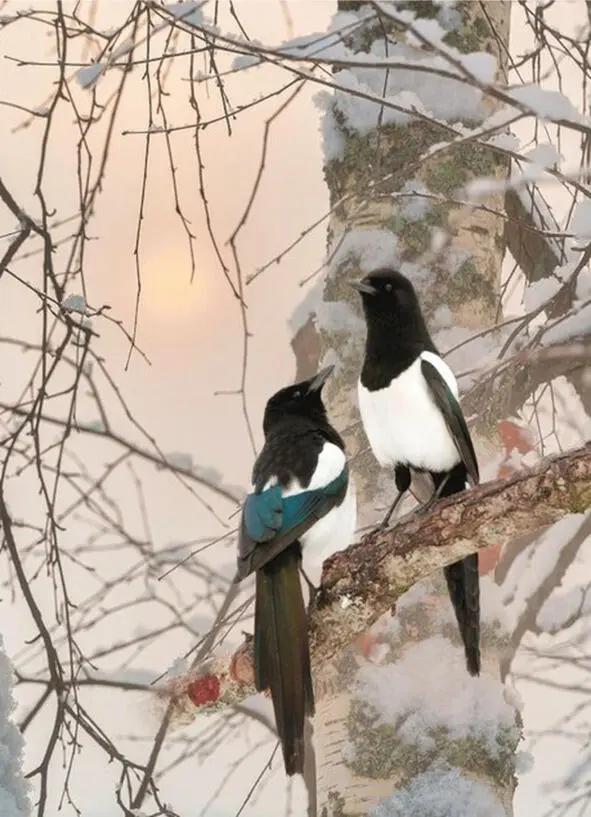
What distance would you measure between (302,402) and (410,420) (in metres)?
0.12

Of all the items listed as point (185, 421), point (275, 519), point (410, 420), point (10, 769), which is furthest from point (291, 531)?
point (185, 421)

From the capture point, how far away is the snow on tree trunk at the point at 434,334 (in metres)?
1.06

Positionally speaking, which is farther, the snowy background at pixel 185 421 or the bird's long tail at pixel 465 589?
the snowy background at pixel 185 421

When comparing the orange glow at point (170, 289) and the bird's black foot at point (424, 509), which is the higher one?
the orange glow at point (170, 289)

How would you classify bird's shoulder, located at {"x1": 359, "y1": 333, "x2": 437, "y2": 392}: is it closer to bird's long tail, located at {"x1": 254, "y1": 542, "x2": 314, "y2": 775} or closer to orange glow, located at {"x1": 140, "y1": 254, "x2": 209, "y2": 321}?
bird's long tail, located at {"x1": 254, "y1": 542, "x2": 314, "y2": 775}

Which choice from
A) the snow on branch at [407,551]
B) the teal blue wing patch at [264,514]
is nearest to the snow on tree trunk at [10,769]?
the snow on branch at [407,551]

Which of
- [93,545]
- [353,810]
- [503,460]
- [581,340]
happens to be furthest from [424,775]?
[93,545]

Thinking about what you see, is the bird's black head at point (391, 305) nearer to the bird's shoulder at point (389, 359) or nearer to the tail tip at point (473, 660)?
the bird's shoulder at point (389, 359)

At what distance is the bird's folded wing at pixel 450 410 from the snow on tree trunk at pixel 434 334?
0.52ft

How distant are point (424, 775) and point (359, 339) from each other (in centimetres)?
42

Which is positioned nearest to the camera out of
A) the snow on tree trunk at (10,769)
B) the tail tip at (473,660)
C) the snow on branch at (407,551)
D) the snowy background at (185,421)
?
the snow on branch at (407,551)

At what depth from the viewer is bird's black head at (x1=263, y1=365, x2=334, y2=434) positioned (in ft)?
3.24

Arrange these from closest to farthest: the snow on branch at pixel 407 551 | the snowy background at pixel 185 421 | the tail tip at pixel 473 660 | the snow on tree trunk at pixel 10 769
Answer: the snow on branch at pixel 407 551
the snow on tree trunk at pixel 10 769
the tail tip at pixel 473 660
the snowy background at pixel 185 421

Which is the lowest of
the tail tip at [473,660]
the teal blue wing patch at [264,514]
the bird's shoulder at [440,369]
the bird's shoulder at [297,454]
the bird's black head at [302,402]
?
the tail tip at [473,660]
